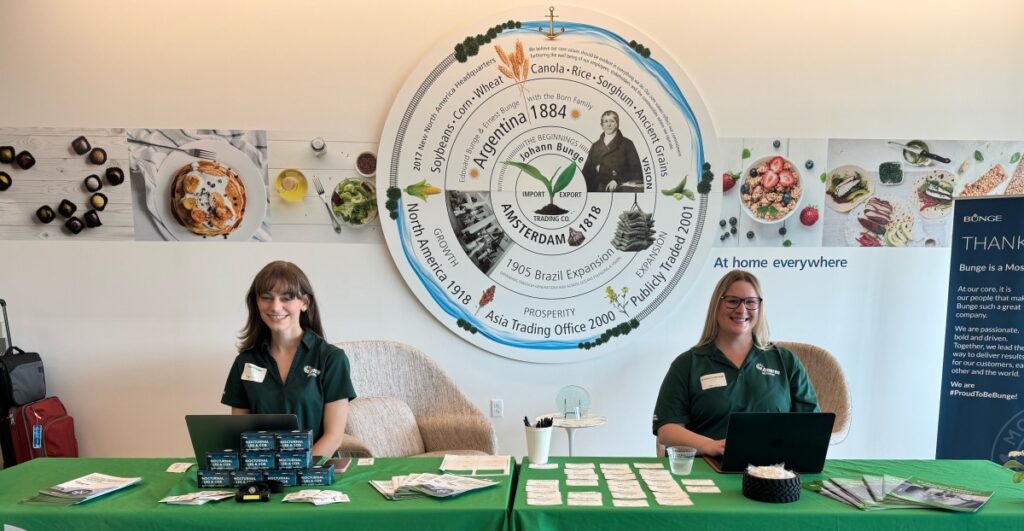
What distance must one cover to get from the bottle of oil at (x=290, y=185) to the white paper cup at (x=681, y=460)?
248 centimetres

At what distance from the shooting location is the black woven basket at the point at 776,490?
1.58 meters

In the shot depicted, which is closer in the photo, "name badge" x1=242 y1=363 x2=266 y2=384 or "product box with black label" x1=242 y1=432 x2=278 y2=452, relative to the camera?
"product box with black label" x1=242 y1=432 x2=278 y2=452

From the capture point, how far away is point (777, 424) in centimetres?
176

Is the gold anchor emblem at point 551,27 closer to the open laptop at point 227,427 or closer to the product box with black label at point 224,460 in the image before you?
the open laptop at point 227,427

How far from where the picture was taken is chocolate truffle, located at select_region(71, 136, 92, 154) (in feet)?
10.7

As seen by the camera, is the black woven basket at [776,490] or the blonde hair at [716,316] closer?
the black woven basket at [776,490]

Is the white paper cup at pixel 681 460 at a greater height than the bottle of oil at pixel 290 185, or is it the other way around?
the bottle of oil at pixel 290 185

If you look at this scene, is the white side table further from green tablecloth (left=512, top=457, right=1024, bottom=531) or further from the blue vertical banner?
the blue vertical banner

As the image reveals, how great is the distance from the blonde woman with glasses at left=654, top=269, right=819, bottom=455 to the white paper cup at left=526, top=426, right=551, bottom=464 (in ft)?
1.92

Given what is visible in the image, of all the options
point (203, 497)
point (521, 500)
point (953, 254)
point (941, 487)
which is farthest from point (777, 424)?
point (953, 254)

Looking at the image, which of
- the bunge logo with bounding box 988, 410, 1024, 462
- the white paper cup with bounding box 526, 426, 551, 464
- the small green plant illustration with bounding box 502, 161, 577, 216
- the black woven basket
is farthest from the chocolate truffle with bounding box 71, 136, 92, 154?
the bunge logo with bounding box 988, 410, 1024, 462

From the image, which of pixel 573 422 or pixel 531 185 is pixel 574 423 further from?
pixel 531 185

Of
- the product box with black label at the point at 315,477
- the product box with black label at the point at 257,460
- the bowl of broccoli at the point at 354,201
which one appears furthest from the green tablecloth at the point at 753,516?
the bowl of broccoli at the point at 354,201

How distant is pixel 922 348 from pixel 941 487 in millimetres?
2157
